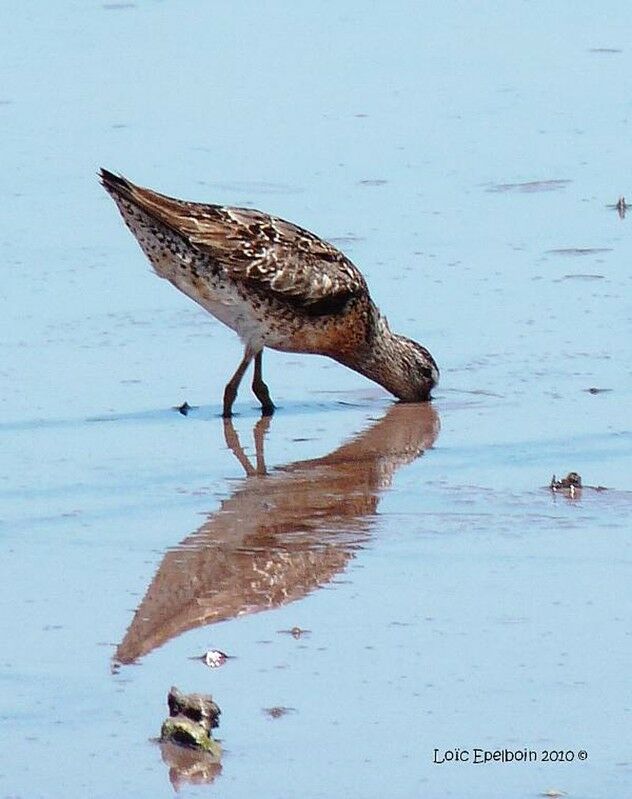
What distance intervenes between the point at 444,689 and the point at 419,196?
20.9 ft

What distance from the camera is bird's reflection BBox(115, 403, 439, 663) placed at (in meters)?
6.81

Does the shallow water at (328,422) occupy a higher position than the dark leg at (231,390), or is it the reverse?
the shallow water at (328,422)

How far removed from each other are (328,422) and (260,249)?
1033 mm

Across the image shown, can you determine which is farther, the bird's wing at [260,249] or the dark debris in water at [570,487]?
the bird's wing at [260,249]

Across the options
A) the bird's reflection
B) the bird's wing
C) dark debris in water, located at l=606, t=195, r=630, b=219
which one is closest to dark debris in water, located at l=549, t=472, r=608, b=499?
the bird's reflection

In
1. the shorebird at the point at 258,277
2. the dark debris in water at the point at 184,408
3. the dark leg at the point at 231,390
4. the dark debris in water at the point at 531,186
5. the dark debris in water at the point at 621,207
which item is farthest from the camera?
the dark debris in water at the point at 531,186

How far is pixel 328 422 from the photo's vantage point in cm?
947

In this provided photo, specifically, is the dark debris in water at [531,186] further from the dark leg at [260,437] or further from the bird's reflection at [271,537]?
the dark leg at [260,437]

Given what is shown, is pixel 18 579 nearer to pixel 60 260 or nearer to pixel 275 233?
pixel 275 233

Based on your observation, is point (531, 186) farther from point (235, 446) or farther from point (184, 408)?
point (235, 446)

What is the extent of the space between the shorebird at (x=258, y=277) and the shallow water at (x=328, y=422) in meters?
0.23

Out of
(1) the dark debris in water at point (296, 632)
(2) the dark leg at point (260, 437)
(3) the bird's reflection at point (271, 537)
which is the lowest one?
(2) the dark leg at point (260, 437)

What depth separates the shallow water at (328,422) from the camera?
5.93 m

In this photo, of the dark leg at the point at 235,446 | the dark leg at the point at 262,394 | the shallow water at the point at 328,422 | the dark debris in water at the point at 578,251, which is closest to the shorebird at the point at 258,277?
the dark leg at the point at 262,394
